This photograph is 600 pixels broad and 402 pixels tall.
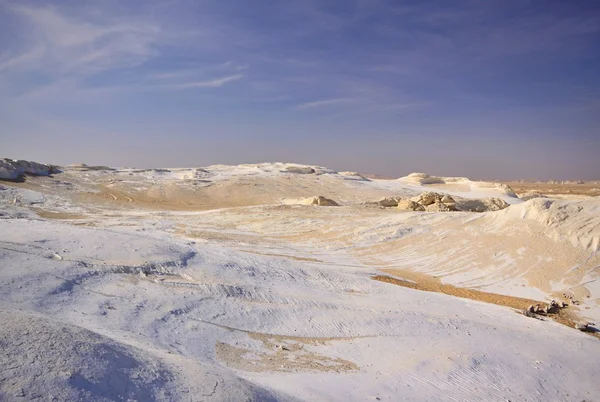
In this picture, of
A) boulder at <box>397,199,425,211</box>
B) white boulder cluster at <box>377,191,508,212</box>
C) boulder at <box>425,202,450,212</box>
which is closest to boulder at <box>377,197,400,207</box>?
white boulder cluster at <box>377,191,508,212</box>

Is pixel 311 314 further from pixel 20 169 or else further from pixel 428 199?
pixel 20 169

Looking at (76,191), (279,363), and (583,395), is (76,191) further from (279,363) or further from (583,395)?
(583,395)

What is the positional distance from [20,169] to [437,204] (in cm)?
2910

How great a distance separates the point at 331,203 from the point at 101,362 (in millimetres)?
23985

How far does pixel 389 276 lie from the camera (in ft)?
42.5

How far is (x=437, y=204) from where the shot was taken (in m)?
23.3

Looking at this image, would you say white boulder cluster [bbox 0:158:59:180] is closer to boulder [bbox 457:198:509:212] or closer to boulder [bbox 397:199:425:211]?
boulder [bbox 397:199:425:211]

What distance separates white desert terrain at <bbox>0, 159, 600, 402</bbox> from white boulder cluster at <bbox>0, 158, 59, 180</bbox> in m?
20.6

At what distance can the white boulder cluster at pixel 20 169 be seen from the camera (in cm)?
2965

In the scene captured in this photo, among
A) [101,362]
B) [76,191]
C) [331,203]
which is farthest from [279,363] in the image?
[76,191]

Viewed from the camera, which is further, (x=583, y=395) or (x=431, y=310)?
(x=431, y=310)

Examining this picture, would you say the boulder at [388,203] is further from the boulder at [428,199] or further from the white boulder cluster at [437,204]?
the boulder at [428,199]

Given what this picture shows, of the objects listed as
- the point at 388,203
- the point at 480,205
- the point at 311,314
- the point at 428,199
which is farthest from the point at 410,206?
the point at 311,314

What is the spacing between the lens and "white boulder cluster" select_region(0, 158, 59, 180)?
2965 cm
